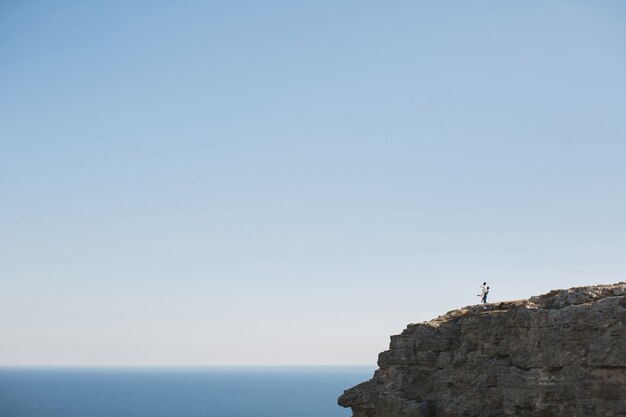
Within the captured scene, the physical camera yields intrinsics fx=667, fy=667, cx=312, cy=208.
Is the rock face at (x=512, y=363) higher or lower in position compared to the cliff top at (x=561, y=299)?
lower

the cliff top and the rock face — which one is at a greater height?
the cliff top

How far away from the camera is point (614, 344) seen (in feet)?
87.9

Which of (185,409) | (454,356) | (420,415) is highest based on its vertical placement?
(454,356)

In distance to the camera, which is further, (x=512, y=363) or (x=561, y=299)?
(x=512, y=363)

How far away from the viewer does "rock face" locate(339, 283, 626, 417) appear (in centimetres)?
2711

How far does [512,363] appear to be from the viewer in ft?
100

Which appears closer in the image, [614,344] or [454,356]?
[614,344]

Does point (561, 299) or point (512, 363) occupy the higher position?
point (561, 299)

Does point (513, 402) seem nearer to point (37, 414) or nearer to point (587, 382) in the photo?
point (587, 382)

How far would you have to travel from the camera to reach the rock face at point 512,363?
88.9 feet

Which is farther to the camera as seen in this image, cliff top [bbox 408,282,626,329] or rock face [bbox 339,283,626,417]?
cliff top [bbox 408,282,626,329]

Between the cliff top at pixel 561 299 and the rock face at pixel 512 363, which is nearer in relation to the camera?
the rock face at pixel 512 363

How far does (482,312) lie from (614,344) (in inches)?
303

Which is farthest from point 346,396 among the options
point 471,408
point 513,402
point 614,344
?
point 614,344
